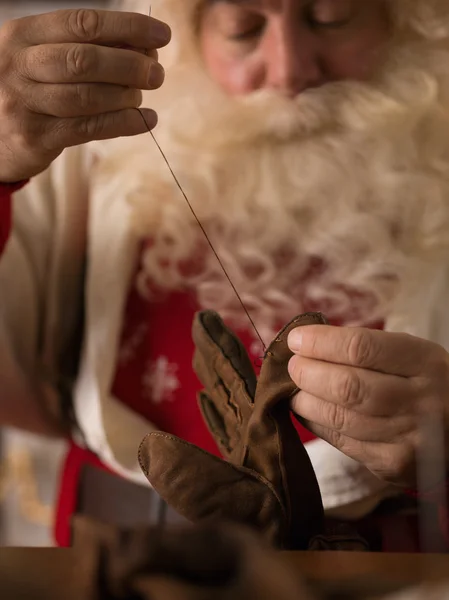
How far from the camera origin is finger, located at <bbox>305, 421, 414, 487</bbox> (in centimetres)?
38

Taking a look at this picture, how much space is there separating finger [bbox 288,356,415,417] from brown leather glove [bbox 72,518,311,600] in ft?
0.40

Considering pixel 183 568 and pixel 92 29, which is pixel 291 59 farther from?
pixel 183 568

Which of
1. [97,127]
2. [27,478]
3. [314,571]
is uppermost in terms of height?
[97,127]

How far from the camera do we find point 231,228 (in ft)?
1.99

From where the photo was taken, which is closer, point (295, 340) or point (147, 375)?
point (295, 340)

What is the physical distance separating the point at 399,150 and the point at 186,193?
0.18 metres

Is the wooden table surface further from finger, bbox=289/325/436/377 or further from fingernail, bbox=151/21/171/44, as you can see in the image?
fingernail, bbox=151/21/171/44

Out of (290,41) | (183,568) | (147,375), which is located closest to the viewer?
(183,568)

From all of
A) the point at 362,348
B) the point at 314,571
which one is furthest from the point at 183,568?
the point at 362,348

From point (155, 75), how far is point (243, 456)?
0.23 m

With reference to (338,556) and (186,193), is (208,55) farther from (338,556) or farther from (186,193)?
(338,556)

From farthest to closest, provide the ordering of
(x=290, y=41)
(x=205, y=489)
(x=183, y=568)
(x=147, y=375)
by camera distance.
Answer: (x=147, y=375)
(x=290, y=41)
(x=205, y=489)
(x=183, y=568)

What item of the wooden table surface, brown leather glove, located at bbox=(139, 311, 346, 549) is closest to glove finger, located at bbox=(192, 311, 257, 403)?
brown leather glove, located at bbox=(139, 311, 346, 549)

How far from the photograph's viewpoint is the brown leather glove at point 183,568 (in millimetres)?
231
